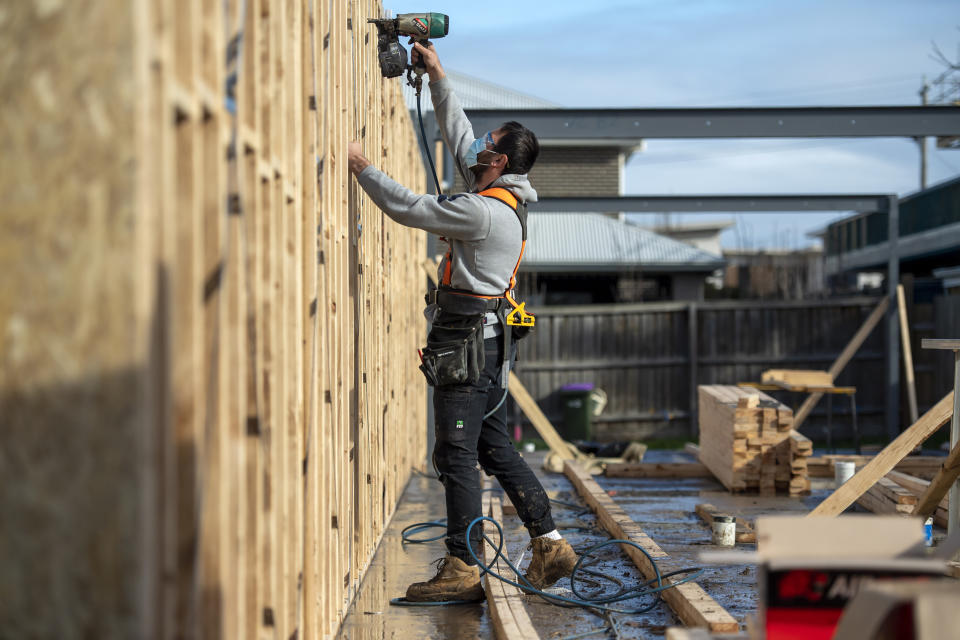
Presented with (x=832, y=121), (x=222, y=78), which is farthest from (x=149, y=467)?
(x=832, y=121)

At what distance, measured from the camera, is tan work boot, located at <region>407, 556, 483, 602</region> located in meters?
4.50

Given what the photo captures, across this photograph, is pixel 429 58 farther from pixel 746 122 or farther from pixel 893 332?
pixel 893 332

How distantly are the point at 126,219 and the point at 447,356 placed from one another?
277 centimetres

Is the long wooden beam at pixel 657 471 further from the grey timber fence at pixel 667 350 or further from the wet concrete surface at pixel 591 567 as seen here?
the grey timber fence at pixel 667 350

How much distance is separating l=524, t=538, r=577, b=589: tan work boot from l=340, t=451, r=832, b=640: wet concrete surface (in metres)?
0.12

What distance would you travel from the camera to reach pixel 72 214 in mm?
1670

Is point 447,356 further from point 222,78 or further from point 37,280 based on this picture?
point 37,280

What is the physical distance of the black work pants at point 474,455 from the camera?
444 cm

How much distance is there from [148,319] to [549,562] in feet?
11.0

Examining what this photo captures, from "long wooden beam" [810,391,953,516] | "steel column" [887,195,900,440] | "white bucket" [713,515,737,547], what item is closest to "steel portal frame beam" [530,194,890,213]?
"steel column" [887,195,900,440]

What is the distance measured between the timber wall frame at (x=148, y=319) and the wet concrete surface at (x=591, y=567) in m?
1.32

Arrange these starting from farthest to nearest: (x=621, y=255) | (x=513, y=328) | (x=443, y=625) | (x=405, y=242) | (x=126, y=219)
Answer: (x=621, y=255) < (x=405, y=242) < (x=513, y=328) < (x=443, y=625) < (x=126, y=219)

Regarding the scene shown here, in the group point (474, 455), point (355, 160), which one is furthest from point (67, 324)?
point (474, 455)

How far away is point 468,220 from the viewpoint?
166 inches
